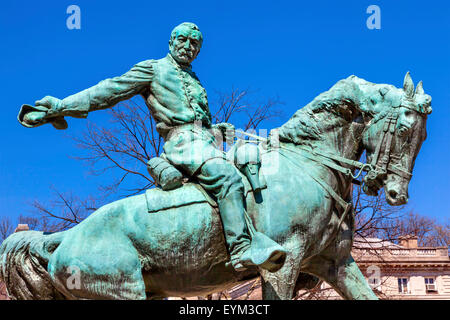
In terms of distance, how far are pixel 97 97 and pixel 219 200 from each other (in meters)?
1.59

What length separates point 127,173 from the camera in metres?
18.2

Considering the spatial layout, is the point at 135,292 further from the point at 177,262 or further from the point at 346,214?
the point at 346,214

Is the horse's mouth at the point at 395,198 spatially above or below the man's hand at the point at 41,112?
below

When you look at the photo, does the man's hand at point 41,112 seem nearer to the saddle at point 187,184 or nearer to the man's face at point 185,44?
the saddle at point 187,184

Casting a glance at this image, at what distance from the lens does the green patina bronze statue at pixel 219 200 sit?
534 cm

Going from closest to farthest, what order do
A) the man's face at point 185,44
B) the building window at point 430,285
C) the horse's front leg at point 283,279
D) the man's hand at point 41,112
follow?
1. the horse's front leg at point 283,279
2. the man's hand at point 41,112
3. the man's face at point 185,44
4. the building window at point 430,285

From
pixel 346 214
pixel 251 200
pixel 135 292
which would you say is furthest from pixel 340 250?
pixel 135 292

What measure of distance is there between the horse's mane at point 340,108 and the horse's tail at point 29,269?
7.95 feet

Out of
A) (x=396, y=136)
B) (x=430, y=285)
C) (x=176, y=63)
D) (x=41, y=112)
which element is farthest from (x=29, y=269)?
(x=430, y=285)

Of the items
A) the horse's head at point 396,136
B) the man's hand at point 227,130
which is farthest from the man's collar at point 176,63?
the horse's head at point 396,136

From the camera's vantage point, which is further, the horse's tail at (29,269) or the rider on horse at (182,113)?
the horse's tail at (29,269)

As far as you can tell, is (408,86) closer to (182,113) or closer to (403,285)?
(182,113)
